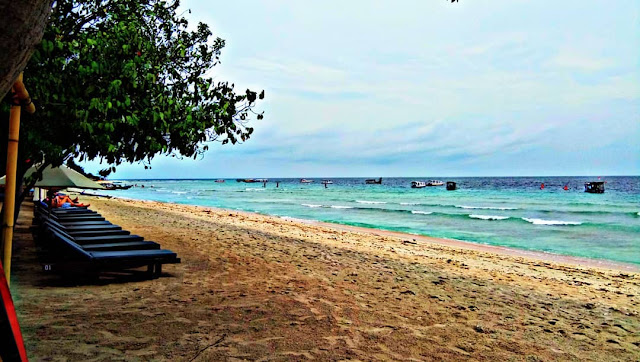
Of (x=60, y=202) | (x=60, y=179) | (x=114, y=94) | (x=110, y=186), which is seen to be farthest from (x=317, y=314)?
(x=110, y=186)

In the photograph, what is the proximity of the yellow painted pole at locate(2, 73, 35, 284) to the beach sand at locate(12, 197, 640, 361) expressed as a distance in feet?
4.29

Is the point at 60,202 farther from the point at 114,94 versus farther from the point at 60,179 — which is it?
the point at 114,94

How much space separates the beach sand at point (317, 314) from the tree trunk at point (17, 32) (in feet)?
10.0

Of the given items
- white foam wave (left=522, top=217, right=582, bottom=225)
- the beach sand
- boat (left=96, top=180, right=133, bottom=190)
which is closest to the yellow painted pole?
the beach sand

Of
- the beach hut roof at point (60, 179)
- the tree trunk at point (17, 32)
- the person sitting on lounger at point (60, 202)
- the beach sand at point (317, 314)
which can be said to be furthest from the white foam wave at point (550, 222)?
the tree trunk at point (17, 32)

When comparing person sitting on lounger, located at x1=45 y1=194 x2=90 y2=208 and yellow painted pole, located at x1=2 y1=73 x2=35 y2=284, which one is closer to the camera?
yellow painted pole, located at x1=2 y1=73 x2=35 y2=284

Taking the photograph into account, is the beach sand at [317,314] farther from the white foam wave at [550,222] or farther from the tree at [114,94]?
the white foam wave at [550,222]

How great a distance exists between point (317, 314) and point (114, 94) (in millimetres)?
3239

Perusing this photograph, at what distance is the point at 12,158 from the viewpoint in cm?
262

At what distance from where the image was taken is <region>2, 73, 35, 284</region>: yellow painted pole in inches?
94.4

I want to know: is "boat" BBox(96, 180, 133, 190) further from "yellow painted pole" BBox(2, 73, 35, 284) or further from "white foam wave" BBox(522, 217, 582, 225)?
"white foam wave" BBox(522, 217, 582, 225)

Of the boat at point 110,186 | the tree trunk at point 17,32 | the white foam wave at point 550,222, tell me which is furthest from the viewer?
the white foam wave at point 550,222

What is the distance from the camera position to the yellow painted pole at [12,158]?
240 centimetres

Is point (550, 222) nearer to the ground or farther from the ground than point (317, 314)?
nearer to the ground
